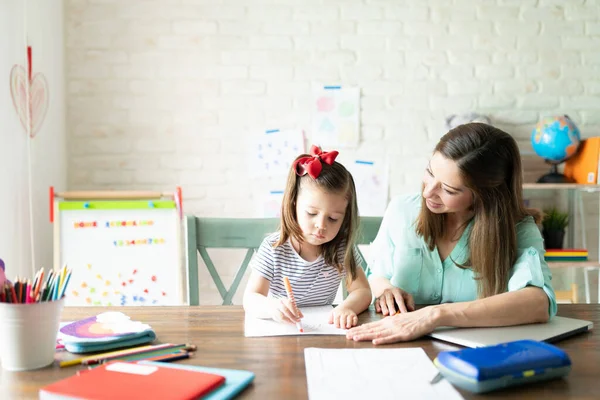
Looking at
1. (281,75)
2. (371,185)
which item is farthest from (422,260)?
(281,75)

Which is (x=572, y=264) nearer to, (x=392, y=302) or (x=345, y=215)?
(x=345, y=215)

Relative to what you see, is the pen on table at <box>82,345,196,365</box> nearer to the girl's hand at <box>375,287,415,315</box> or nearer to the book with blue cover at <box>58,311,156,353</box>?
the book with blue cover at <box>58,311,156,353</box>

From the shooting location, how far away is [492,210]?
1501 millimetres

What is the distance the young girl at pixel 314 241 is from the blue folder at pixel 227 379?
57 centimetres

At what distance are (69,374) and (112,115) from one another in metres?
2.39

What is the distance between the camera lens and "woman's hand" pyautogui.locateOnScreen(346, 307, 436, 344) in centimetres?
112

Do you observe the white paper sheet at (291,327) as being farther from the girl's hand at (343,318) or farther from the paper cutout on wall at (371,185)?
the paper cutout on wall at (371,185)

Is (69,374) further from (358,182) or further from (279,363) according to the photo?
(358,182)

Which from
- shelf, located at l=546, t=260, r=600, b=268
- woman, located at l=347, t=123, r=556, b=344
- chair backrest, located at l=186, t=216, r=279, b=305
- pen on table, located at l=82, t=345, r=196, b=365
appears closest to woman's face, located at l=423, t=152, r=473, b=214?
woman, located at l=347, t=123, r=556, b=344

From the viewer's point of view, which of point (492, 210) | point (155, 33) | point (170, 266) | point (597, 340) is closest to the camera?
point (597, 340)

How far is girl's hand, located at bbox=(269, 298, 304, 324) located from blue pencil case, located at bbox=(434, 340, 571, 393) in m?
0.37

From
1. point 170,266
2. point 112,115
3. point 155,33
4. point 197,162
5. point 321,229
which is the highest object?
point 155,33

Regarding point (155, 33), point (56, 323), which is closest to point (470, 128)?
point (56, 323)

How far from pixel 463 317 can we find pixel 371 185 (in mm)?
1998
